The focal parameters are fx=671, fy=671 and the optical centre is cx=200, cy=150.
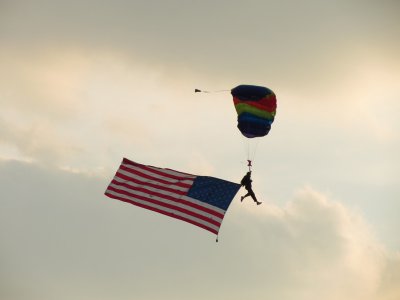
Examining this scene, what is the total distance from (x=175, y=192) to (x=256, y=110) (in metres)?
7.98

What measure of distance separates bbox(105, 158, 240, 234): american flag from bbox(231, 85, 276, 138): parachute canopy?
511 centimetres

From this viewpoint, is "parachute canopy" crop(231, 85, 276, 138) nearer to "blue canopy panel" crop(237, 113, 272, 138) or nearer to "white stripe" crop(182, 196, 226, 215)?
"blue canopy panel" crop(237, 113, 272, 138)

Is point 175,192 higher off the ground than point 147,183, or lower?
lower

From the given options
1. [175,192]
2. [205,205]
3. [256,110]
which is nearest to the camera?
[205,205]

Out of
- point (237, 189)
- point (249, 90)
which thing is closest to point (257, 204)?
point (237, 189)

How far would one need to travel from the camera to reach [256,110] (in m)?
42.4

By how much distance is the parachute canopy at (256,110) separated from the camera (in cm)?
4222

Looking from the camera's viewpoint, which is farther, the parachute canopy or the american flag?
the parachute canopy

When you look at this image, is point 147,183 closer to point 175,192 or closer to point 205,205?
point 175,192

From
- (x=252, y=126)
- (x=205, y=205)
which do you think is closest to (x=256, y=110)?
(x=252, y=126)

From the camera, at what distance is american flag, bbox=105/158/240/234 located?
37.7m

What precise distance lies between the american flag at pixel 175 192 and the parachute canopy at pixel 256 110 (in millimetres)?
5107

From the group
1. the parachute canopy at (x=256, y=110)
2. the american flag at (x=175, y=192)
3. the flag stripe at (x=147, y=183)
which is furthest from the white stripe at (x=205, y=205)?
the parachute canopy at (x=256, y=110)

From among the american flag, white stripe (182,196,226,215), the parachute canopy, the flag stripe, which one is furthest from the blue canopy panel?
white stripe (182,196,226,215)
